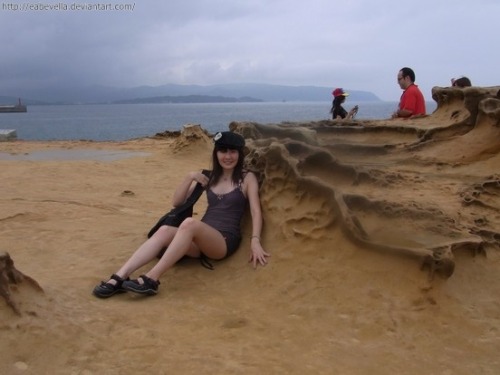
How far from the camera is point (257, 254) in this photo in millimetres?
3523

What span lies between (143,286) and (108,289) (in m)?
0.21

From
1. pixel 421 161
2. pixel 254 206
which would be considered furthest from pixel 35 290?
pixel 421 161

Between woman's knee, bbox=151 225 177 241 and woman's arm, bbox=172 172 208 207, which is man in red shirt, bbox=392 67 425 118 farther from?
woman's knee, bbox=151 225 177 241

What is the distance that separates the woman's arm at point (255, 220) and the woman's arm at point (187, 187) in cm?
31

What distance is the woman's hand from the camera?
3.51m

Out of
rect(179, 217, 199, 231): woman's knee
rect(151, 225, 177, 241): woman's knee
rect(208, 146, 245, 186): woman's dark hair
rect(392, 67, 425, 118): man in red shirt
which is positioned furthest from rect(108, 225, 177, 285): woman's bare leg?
rect(392, 67, 425, 118): man in red shirt

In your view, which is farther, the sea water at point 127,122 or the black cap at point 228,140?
the sea water at point 127,122

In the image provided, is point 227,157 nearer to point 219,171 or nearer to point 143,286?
point 219,171

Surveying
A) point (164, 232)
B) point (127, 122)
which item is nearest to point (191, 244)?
point (164, 232)

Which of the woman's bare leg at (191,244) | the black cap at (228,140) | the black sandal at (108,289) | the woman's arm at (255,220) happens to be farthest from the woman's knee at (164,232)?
the black cap at (228,140)

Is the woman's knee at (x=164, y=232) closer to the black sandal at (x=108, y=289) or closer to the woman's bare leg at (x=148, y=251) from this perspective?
the woman's bare leg at (x=148, y=251)

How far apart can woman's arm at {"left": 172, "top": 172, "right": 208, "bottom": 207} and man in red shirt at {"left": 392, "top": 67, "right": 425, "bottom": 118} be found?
3501 mm

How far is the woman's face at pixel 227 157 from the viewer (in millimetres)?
3725

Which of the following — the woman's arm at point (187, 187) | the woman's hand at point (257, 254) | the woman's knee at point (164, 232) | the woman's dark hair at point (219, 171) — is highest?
the woman's dark hair at point (219, 171)
